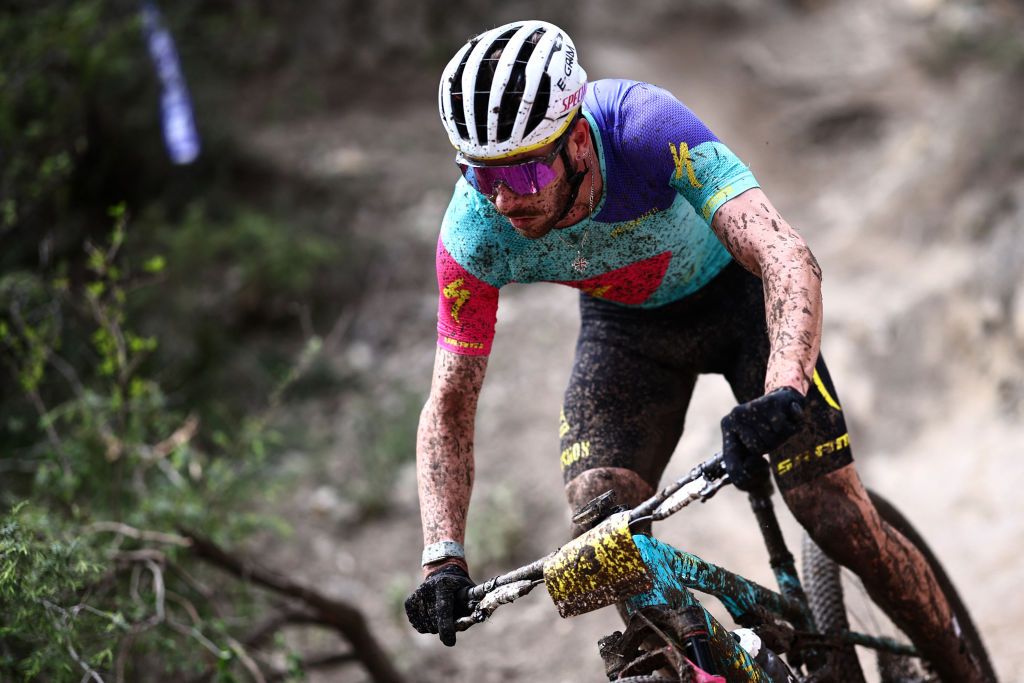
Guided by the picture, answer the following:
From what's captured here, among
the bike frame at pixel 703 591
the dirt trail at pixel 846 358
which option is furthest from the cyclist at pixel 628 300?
the dirt trail at pixel 846 358

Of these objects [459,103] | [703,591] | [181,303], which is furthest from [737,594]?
[181,303]

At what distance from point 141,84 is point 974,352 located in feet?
25.7

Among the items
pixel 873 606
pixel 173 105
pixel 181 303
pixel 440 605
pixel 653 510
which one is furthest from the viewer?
pixel 173 105

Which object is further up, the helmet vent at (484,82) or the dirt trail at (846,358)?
the dirt trail at (846,358)

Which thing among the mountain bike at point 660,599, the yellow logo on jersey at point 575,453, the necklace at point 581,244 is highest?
the necklace at point 581,244

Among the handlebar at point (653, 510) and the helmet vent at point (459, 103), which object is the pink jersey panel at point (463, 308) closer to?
the helmet vent at point (459, 103)

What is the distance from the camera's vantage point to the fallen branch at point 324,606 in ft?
14.3

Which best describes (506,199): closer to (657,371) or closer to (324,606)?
(657,371)

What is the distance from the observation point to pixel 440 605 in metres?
2.47

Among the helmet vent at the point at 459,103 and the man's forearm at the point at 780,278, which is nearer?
the man's forearm at the point at 780,278

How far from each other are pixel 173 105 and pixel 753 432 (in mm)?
9309

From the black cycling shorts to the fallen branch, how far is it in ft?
6.30

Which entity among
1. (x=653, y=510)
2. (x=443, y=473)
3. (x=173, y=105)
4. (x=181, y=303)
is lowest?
(x=653, y=510)

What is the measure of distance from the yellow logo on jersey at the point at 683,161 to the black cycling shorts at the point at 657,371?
551 millimetres
